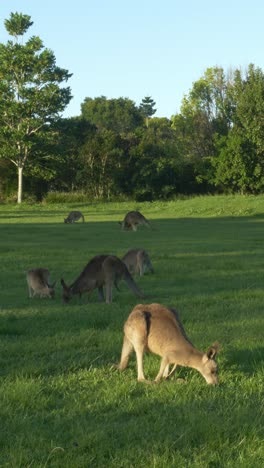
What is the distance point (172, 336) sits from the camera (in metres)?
6.49

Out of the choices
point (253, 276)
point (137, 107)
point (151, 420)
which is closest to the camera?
point (151, 420)

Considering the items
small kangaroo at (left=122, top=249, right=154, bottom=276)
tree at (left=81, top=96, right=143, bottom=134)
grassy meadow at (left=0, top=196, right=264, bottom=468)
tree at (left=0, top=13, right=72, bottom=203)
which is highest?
tree at (left=81, top=96, right=143, bottom=134)

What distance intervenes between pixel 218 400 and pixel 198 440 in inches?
40.2

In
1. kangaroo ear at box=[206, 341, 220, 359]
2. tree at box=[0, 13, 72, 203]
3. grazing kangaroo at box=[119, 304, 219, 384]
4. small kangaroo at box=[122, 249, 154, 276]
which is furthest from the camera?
tree at box=[0, 13, 72, 203]

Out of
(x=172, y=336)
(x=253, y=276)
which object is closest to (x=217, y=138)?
(x=253, y=276)

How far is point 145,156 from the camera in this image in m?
62.1

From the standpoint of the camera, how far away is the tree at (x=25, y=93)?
185 ft

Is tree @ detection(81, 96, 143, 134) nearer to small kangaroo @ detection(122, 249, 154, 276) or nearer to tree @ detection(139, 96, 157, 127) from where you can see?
tree @ detection(139, 96, 157, 127)

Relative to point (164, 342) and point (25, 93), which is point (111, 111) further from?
point (164, 342)

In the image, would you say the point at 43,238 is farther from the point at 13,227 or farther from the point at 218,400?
the point at 218,400

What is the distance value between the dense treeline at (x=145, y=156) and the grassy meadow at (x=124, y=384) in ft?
140

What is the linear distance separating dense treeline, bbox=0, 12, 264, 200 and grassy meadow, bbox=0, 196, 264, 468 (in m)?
42.6

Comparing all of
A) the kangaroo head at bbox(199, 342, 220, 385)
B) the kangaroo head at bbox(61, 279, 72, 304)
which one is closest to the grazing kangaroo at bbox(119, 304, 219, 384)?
the kangaroo head at bbox(199, 342, 220, 385)

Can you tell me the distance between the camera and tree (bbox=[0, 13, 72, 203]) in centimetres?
5625
